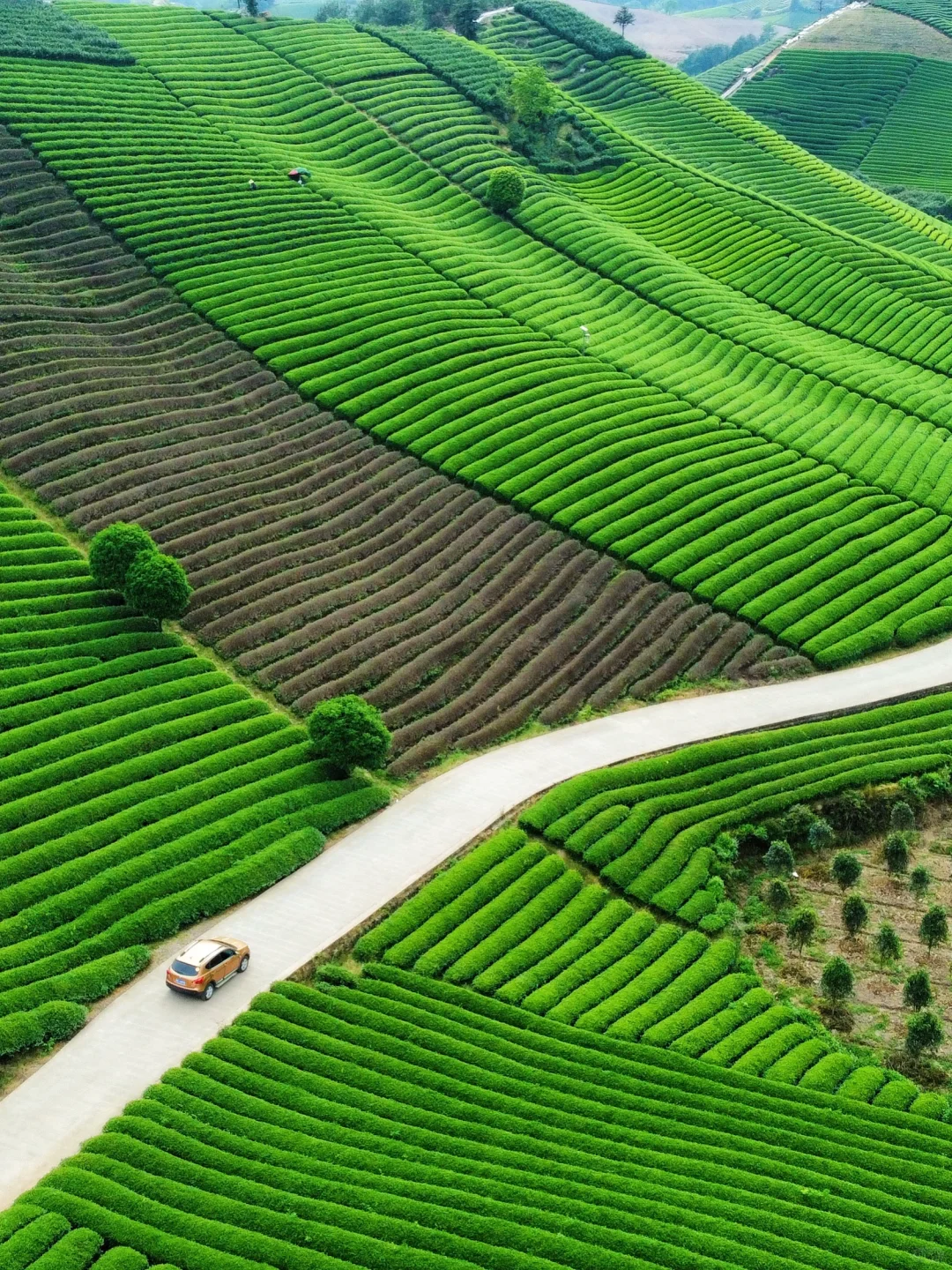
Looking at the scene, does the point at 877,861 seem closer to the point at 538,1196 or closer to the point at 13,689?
the point at 538,1196

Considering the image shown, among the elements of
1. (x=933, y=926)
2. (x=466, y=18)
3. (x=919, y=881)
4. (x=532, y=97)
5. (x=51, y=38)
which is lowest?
(x=919, y=881)

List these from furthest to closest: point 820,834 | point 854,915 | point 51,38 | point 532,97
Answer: point 532,97 → point 51,38 → point 820,834 → point 854,915

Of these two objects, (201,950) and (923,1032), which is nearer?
(201,950)

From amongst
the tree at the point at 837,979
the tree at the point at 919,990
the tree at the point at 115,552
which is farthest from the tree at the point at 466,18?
the tree at the point at 919,990

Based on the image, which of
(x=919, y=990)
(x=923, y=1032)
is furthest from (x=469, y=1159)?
(x=919, y=990)

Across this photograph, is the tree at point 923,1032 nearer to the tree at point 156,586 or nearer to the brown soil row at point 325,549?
the brown soil row at point 325,549

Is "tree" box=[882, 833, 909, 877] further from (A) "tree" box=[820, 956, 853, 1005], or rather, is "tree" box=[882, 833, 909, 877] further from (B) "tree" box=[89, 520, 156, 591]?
(B) "tree" box=[89, 520, 156, 591]

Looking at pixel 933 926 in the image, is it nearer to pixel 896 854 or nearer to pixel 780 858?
pixel 896 854
